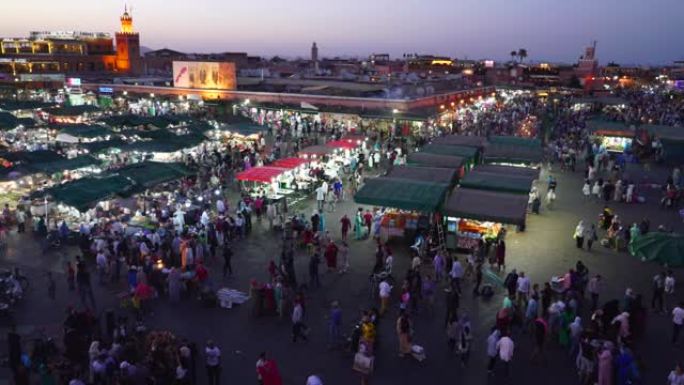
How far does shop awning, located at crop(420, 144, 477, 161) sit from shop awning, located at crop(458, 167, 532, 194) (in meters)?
3.14

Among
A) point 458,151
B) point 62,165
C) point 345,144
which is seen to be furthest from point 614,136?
point 62,165

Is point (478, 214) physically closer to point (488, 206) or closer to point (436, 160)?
point (488, 206)

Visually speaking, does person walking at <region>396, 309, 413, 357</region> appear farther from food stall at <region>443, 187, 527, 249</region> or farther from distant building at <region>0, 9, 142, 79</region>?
distant building at <region>0, 9, 142, 79</region>

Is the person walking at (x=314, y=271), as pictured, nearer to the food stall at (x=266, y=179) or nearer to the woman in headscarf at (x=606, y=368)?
the food stall at (x=266, y=179)

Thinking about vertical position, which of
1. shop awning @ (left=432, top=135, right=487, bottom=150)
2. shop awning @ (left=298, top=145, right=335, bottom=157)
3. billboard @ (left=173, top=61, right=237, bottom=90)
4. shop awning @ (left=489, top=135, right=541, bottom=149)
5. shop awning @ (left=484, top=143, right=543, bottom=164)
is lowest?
shop awning @ (left=298, top=145, right=335, bottom=157)

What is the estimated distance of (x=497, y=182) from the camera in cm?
1672

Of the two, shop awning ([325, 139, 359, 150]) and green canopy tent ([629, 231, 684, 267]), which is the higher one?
shop awning ([325, 139, 359, 150])

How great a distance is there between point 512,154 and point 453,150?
238cm

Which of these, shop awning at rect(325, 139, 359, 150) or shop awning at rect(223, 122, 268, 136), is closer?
shop awning at rect(325, 139, 359, 150)

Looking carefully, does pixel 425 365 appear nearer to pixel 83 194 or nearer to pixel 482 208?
pixel 482 208

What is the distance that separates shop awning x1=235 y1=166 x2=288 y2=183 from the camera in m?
18.8

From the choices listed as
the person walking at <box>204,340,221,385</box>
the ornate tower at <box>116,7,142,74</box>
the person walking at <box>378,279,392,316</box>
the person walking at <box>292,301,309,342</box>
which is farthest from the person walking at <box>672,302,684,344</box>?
the ornate tower at <box>116,7,142,74</box>

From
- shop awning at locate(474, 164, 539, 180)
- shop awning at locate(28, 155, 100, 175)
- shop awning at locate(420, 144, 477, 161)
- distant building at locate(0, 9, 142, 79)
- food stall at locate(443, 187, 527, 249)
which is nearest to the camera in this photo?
food stall at locate(443, 187, 527, 249)

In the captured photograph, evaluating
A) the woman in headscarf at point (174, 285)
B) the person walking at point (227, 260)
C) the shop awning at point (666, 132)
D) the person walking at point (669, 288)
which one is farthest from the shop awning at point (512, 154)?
the woman in headscarf at point (174, 285)
